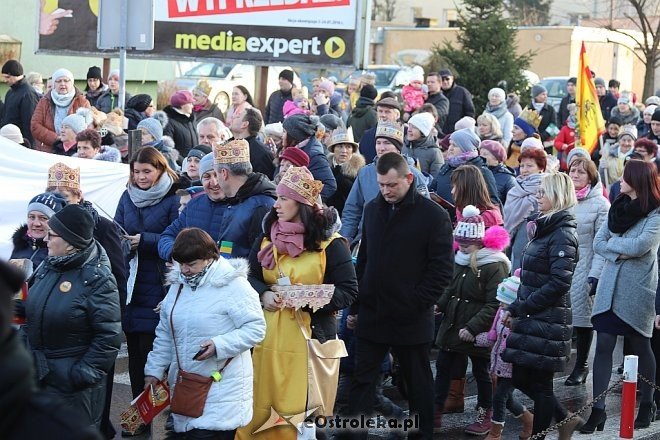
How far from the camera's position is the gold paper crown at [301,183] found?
281 inches

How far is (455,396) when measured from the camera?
362 inches

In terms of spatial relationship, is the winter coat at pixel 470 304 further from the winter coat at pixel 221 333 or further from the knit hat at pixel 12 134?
the knit hat at pixel 12 134

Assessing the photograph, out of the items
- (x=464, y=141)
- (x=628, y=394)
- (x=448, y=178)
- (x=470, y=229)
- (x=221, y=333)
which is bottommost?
(x=628, y=394)

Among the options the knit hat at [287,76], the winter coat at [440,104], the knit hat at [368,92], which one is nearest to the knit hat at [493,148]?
the knit hat at [368,92]

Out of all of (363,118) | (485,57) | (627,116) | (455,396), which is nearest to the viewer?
(455,396)

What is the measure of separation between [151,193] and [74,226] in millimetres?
1969

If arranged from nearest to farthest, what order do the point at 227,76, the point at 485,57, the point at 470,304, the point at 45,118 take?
1. the point at 470,304
2. the point at 45,118
3. the point at 485,57
4. the point at 227,76

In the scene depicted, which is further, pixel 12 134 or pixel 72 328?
pixel 12 134

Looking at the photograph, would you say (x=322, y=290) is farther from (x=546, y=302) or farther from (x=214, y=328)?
(x=546, y=302)

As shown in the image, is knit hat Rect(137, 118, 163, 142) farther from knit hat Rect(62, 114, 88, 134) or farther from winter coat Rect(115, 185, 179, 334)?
winter coat Rect(115, 185, 179, 334)

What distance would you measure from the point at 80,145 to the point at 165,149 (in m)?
0.80

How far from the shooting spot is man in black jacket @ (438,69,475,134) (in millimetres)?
19016

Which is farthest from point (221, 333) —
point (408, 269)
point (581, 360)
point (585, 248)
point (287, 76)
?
point (287, 76)

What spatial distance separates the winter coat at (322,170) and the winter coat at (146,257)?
233cm
